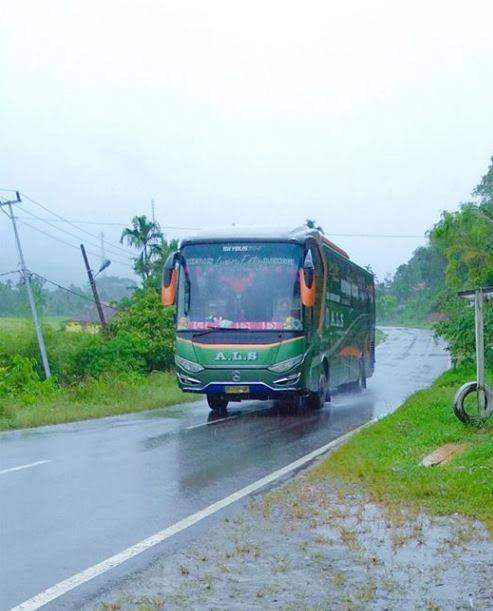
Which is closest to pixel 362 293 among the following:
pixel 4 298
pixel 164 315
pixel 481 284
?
pixel 481 284

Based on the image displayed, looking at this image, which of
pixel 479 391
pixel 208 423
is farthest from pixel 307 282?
pixel 479 391

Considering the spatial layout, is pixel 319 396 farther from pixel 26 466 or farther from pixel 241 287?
pixel 26 466

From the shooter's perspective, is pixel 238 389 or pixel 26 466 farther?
pixel 238 389

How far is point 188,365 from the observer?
727 inches

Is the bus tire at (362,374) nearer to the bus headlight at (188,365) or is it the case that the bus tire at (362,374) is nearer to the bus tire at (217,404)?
the bus tire at (217,404)

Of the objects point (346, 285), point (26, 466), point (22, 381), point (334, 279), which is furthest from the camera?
point (22, 381)

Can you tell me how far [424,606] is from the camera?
5.79 m

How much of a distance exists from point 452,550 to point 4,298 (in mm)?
89709

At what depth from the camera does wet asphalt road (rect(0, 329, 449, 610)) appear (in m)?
7.28

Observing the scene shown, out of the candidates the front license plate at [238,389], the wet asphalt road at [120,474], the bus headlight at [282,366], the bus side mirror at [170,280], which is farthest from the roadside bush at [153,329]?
the bus headlight at [282,366]

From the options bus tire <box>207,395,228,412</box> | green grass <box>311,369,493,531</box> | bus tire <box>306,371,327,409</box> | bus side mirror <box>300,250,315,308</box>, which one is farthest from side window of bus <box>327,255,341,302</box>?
green grass <box>311,369,493,531</box>

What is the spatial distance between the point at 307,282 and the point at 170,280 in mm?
2661

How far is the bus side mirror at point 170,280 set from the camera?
59.9 feet

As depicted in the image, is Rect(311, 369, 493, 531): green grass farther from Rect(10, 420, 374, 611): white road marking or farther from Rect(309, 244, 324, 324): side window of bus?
Rect(309, 244, 324, 324): side window of bus
